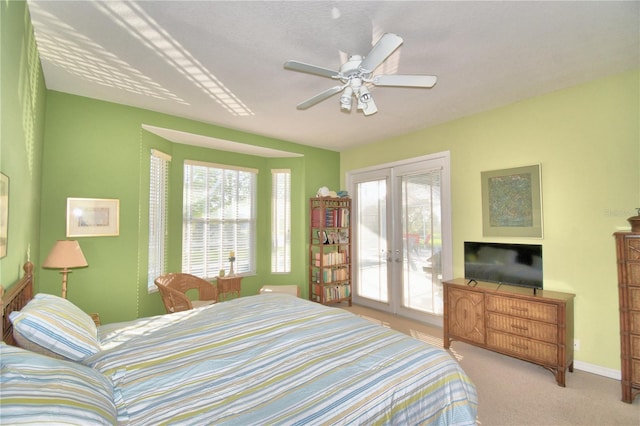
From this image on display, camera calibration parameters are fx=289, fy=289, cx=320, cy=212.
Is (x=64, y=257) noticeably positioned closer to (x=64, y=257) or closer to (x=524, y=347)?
(x=64, y=257)

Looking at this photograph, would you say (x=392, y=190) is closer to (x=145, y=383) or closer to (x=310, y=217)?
(x=310, y=217)

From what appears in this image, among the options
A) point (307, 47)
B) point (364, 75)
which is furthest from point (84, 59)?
point (364, 75)

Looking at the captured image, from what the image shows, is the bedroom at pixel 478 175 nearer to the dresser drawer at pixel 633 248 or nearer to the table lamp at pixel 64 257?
the table lamp at pixel 64 257

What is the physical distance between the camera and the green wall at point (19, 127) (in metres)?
1.55

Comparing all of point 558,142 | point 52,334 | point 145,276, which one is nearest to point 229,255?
point 145,276

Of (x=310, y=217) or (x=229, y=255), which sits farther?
(x=310, y=217)

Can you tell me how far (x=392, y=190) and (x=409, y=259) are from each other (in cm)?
113

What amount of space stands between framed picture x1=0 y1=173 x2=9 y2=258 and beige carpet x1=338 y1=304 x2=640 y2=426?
326 centimetres

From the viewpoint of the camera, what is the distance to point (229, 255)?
4.67 metres

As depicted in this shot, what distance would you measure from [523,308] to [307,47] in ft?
10.3

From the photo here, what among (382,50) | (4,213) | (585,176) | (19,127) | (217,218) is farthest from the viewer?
(217,218)

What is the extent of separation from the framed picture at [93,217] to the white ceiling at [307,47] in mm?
1162

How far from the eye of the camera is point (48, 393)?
3.16ft

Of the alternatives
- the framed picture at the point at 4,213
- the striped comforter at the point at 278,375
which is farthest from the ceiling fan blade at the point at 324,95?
the framed picture at the point at 4,213
